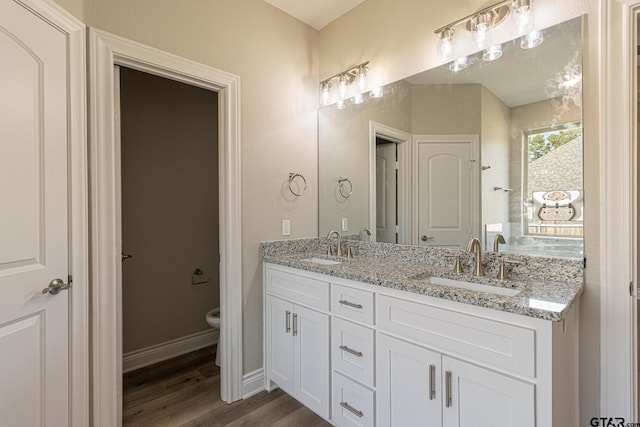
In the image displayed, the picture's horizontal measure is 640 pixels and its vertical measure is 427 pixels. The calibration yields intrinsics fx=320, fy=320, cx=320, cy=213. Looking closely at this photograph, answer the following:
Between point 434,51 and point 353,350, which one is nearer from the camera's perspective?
point 353,350

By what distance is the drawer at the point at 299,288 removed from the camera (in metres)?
1.78

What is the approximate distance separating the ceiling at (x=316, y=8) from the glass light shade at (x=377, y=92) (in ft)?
2.10

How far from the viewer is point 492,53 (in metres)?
1.67

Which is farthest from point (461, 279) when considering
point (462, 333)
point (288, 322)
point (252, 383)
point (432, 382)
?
point (252, 383)

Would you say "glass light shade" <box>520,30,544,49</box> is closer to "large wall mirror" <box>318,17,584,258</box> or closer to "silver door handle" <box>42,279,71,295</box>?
"large wall mirror" <box>318,17,584,258</box>

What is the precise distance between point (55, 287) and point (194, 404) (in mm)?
1172

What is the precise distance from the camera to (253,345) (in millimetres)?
2189

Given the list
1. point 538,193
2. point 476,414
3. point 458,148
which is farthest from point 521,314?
point 458,148

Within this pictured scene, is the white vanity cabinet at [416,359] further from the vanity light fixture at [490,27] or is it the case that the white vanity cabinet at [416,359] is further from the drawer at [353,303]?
the vanity light fixture at [490,27]

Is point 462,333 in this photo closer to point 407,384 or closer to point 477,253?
point 407,384

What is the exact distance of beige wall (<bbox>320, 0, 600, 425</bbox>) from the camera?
1.36 metres

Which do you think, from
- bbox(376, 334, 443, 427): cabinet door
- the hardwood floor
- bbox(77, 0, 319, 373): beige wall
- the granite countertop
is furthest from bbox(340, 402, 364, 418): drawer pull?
bbox(77, 0, 319, 373): beige wall

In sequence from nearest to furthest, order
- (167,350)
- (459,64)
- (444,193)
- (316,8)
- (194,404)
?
1. (459,64)
2. (444,193)
3. (194,404)
4. (316,8)
5. (167,350)

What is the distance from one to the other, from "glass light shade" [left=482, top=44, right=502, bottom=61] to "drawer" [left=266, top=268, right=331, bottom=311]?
4.82 feet
